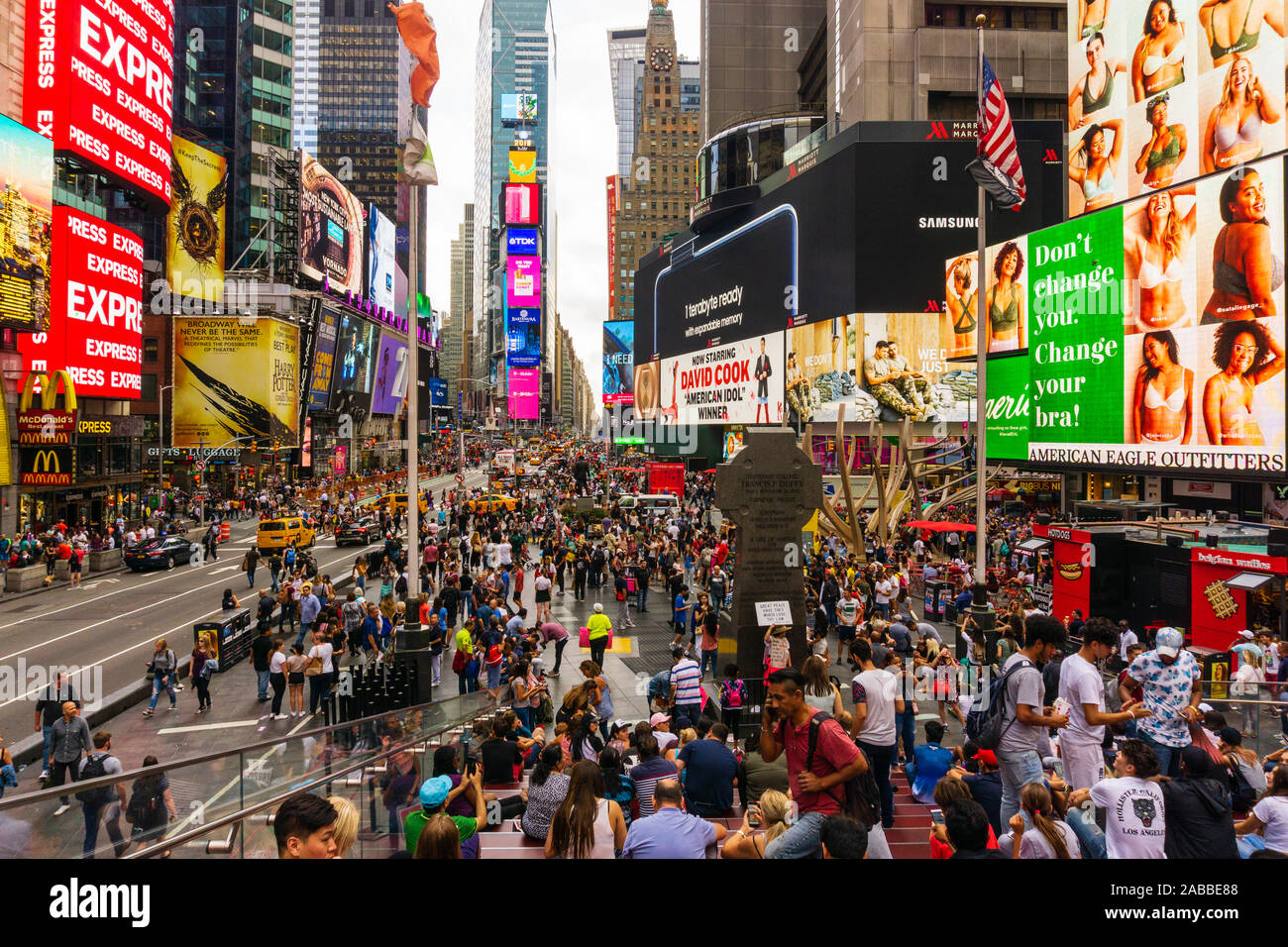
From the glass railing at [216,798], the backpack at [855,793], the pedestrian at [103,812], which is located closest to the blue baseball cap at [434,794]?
the glass railing at [216,798]

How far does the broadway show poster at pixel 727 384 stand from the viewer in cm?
6234

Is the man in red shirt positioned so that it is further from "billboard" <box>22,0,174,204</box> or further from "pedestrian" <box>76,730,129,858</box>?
"billboard" <box>22,0,174,204</box>

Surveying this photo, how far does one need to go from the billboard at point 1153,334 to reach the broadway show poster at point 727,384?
28.8 meters

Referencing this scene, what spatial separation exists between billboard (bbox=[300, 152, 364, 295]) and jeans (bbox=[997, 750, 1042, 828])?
70.0 m

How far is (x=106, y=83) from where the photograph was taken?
123 ft

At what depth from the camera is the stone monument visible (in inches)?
546

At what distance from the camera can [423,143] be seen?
15977 millimetres

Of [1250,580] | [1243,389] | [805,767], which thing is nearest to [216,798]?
[805,767]

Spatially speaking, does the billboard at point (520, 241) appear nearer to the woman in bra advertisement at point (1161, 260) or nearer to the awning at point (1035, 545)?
the woman in bra advertisement at point (1161, 260)

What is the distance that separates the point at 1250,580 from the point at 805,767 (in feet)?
49.3

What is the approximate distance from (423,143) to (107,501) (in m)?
37.6

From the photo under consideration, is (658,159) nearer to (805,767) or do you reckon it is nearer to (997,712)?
(997,712)

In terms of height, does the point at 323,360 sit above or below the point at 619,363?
below
